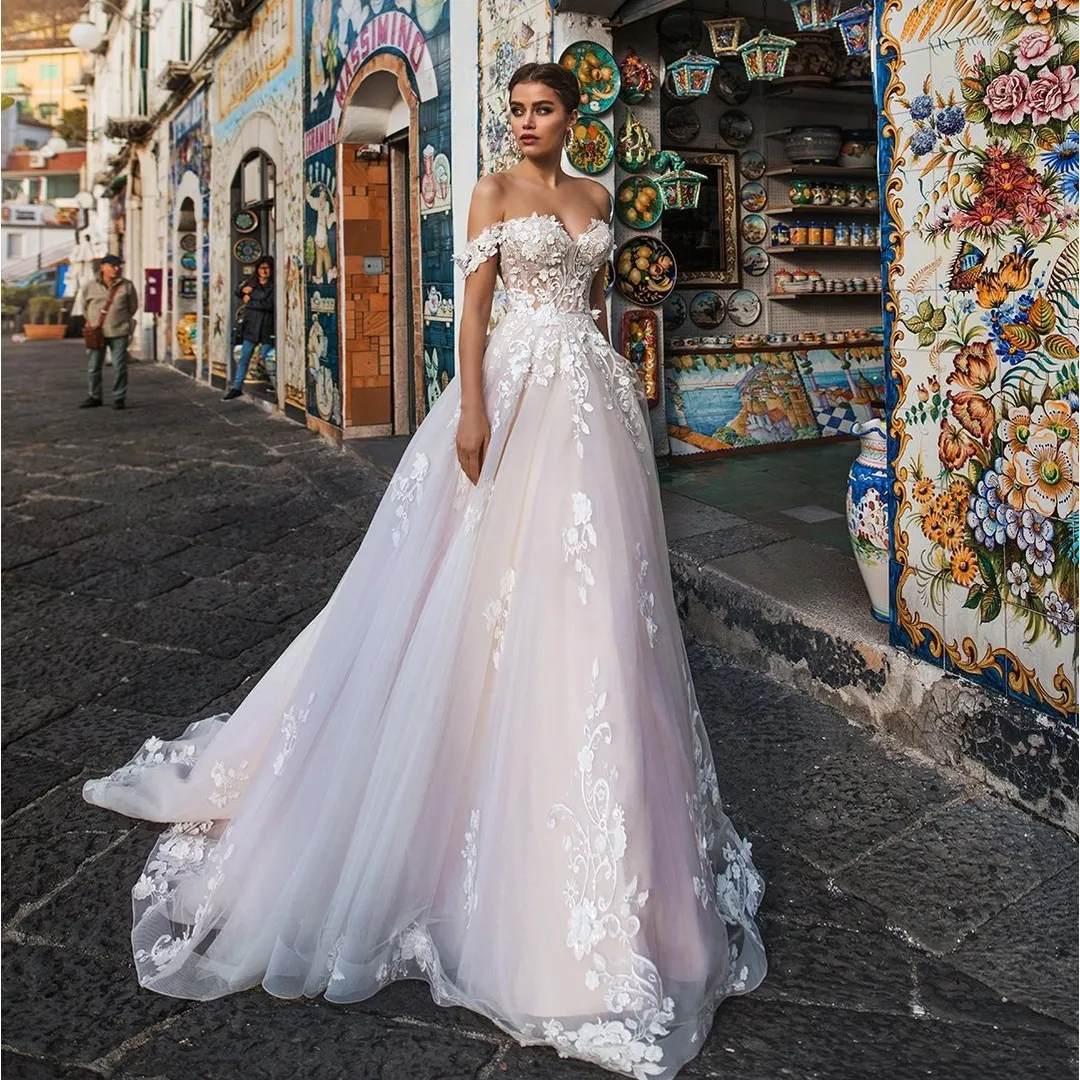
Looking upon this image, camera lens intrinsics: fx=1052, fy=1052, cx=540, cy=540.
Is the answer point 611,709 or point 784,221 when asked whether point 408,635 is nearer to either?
point 611,709

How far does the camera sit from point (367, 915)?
6.40ft

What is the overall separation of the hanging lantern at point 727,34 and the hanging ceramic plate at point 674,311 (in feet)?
5.54

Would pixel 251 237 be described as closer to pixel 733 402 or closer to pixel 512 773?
pixel 733 402

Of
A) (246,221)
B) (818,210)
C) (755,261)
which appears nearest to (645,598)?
(755,261)

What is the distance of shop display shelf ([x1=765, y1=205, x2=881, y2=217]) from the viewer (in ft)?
21.9

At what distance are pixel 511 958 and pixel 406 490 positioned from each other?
102 cm

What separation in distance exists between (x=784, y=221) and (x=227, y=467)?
4.16 meters

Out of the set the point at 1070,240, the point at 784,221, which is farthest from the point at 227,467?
the point at 1070,240

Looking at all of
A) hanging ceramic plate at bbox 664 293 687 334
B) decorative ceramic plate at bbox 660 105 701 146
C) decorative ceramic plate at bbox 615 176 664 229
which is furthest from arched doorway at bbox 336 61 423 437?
decorative ceramic plate at bbox 615 176 664 229

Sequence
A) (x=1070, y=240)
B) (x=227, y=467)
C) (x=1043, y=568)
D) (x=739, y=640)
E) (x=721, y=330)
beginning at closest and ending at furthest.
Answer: (x=1070, y=240) → (x=1043, y=568) → (x=739, y=640) → (x=721, y=330) → (x=227, y=467)

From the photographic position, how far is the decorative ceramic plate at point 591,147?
206 inches

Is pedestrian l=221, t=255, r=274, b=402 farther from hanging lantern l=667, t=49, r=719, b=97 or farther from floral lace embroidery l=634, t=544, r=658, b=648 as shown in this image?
floral lace embroidery l=634, t=544, r=658, b=648

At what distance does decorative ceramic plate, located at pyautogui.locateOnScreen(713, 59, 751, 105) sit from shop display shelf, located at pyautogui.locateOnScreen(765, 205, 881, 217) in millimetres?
718

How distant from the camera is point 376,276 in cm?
840
